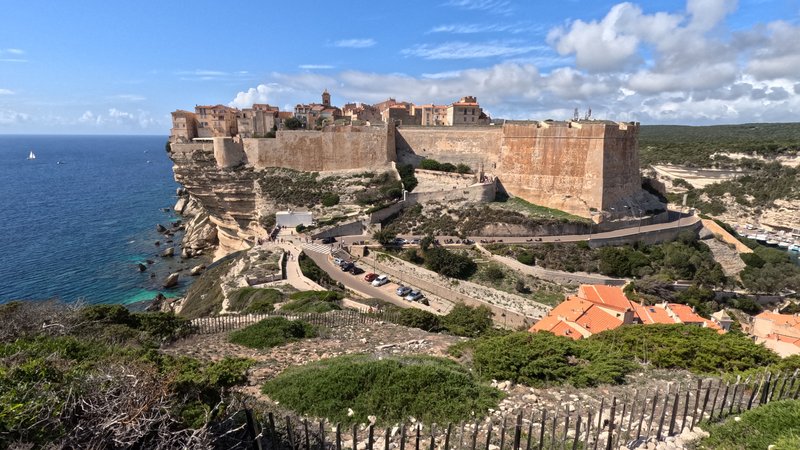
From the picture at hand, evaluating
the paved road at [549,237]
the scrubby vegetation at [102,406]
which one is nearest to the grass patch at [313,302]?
the scrubby vegetation at [102,406]

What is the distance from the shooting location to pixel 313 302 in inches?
586

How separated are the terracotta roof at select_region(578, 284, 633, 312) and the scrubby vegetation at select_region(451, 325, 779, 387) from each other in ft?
26.5

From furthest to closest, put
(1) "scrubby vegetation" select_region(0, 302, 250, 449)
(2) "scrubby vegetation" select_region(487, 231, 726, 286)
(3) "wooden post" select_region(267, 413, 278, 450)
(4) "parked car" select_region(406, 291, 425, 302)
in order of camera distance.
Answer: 1. (2) "scrubby vegetation" select_region(487, 231, 726, 286)
2. (4) "parked car" select_region(406, 291, 425, 302)
3. (3) "wooden post" select_region(267, 413, 278, 450)
4. (1) "scrubby vegetation" select_region(0, 302, 250, 449)

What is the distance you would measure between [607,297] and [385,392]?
49.6ft

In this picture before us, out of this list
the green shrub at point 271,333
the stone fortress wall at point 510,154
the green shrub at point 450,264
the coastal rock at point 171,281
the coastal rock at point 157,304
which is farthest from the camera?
the stone fortress wall at point 510,154

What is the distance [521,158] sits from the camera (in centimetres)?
3278

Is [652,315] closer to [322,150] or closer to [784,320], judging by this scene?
[784,320]

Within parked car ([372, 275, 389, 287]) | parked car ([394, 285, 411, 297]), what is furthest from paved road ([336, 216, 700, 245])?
parked car ([394, 285, 411, 297])

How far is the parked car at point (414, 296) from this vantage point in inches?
805

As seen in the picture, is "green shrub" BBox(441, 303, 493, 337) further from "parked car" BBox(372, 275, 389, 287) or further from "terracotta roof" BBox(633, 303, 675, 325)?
"parked car" BBox(372, 275, 389, 287)

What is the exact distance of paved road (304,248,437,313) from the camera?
19781mm

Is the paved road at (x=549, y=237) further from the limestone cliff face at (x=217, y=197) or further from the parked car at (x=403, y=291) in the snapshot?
the limestone cliff face at (x=217, y=197)

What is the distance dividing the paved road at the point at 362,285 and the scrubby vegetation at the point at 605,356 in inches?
423

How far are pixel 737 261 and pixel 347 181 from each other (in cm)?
2847
